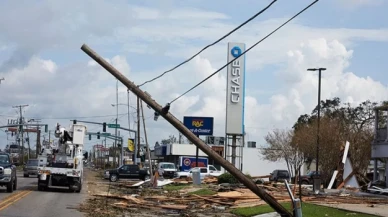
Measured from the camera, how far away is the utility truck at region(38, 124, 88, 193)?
1390 inches

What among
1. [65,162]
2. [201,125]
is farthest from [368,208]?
[201,125]

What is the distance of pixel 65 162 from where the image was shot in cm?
3653

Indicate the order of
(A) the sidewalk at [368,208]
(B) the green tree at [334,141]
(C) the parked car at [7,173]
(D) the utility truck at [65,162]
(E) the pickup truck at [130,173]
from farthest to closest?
(E) the pickup truck at [130,173] → (B) the green tree at [334,141] → (D) the utility truck at [65,162] → (C) the parked car at [7,173] → (A) the sidewalk at [368,208]

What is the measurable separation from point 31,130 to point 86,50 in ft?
402

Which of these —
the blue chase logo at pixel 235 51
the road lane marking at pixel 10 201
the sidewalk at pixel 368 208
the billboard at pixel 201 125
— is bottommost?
the road lane marking at pixel 10 201

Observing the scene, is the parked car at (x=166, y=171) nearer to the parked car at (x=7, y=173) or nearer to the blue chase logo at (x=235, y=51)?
the blue chase logo at (x=235, y=51)

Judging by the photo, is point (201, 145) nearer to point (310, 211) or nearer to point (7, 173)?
point (310, 211)

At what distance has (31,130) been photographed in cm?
13712

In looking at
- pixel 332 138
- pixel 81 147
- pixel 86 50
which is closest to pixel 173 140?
pixel 332 138

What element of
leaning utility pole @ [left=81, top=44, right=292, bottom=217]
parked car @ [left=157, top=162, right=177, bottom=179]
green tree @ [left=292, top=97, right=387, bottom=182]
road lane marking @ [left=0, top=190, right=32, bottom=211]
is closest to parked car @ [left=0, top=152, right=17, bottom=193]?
road lane marking @ [left=0, top=190, right=32, bottom=211]

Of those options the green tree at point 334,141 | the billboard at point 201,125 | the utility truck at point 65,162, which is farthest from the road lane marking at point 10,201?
the billboard at point 201,125

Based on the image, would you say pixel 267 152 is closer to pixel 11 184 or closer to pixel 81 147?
pixel 81 147

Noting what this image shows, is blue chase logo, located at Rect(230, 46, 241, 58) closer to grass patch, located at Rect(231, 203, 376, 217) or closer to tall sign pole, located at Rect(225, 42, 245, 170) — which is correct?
tall sign pole, located at Rect(225, 42, 245, 170)

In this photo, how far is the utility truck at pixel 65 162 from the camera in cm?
3531
